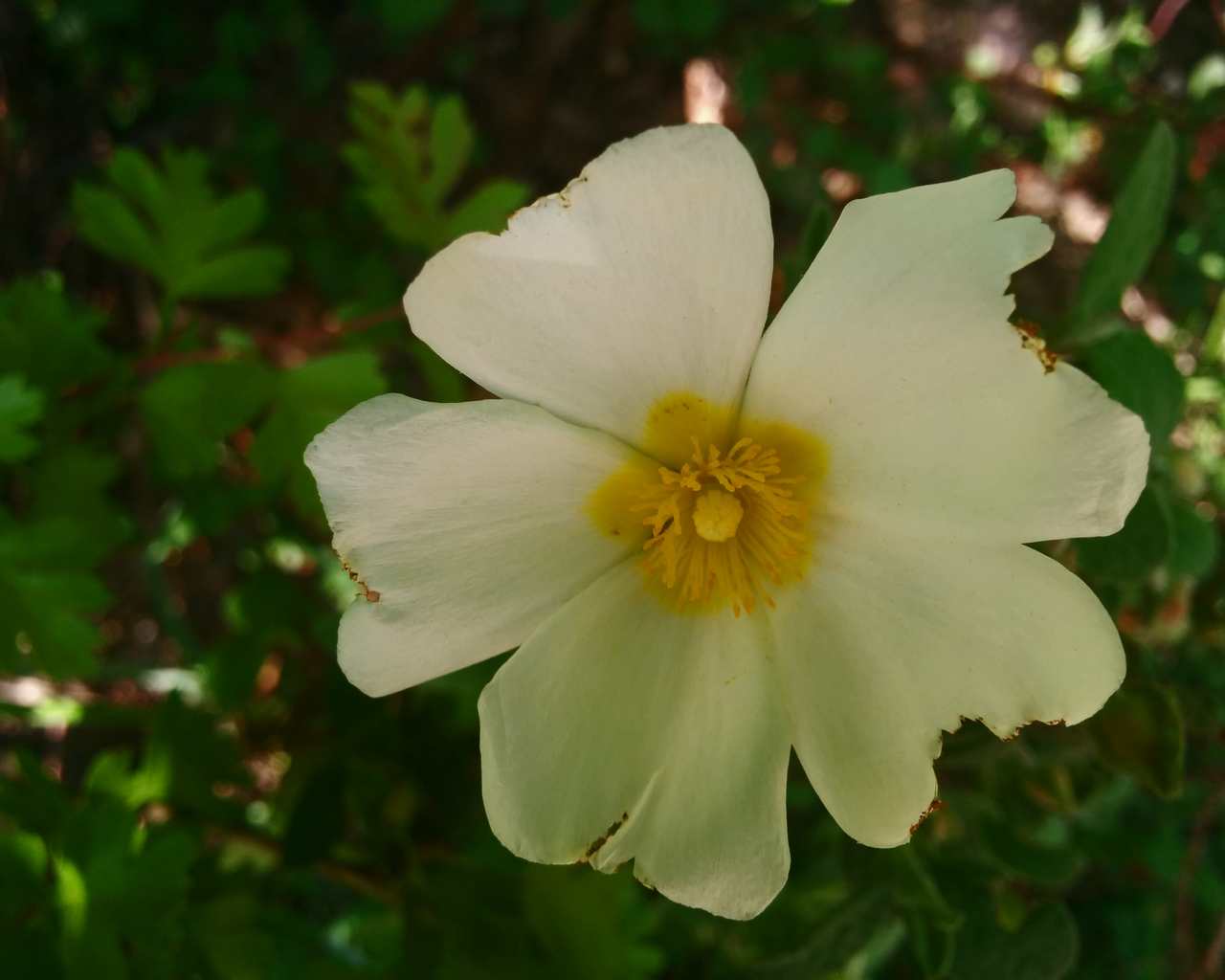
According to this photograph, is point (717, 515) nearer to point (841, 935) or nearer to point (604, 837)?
point (604, 837)

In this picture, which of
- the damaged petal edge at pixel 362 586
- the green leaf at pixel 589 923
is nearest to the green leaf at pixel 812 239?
the damaged petal edge at pixel 362 586

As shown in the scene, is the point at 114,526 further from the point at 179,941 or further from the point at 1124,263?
the point at 1124,263

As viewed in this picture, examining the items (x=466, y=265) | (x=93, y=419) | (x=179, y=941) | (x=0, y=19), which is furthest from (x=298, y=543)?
(x=466, y=265)

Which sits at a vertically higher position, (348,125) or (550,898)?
(348,125)

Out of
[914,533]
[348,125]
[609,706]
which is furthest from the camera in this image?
[348,125]

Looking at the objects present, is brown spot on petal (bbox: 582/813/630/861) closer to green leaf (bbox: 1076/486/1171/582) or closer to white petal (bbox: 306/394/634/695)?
white petal (bbox: 306/394/634/695)

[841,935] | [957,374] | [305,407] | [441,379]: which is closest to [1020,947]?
[841,935]
